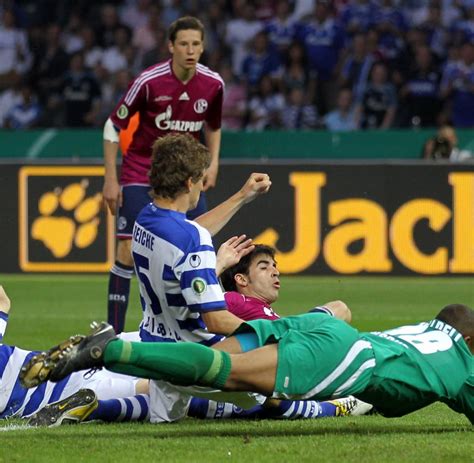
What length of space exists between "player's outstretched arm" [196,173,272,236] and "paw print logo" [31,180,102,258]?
8713 millimetres

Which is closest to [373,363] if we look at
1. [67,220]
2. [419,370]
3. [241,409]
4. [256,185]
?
[419,370]

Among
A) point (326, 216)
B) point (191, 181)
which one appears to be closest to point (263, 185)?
point (191, 181)

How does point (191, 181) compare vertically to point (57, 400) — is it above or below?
above

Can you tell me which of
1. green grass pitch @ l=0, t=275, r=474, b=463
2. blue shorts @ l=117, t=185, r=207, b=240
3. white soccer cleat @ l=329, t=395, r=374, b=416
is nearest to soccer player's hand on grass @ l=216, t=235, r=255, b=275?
green grass pitch @ l=0, t=275, r=474, b=463

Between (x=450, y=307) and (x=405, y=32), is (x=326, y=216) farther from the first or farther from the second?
(x=450, y=307)

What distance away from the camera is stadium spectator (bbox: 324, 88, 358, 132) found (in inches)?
704

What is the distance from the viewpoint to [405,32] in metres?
18.8

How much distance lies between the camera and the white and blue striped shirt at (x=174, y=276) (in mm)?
5910

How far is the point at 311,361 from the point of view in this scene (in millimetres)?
5344

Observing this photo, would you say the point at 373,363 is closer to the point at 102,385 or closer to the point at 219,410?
the point at 219,410

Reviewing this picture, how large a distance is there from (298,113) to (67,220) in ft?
12.7

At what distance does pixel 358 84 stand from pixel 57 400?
40.3 feet

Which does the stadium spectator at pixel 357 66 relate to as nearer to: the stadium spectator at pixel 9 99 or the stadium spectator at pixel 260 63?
the stadium spectator at pixel 260 63

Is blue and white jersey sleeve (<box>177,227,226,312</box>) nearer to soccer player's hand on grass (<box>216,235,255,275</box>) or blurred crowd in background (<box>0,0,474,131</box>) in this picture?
soccer player's hand on grass (<box>216,235,255,275</box>)
